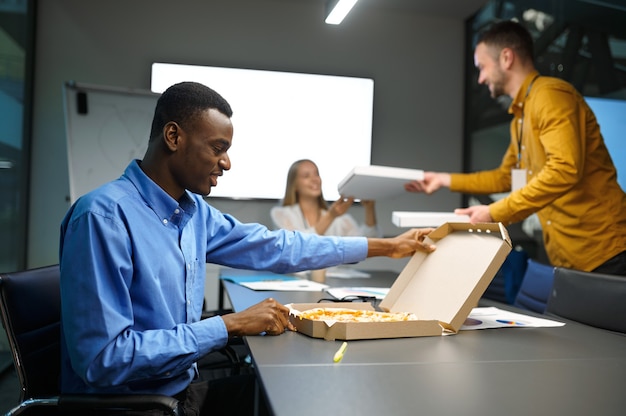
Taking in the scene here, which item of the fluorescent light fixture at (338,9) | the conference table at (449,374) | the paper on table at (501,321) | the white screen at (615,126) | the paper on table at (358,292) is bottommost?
the paper on table at (358,292)

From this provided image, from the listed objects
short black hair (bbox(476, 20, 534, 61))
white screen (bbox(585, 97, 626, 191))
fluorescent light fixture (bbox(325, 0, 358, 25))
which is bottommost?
white screen (bbox(585, 97, 626, 191))

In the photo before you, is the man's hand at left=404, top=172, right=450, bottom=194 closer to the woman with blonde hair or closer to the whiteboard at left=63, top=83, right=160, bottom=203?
the woman with blonde hair

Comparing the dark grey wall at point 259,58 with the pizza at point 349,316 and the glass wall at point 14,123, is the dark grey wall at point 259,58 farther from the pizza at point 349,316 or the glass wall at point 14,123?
the pizza at point 349,316

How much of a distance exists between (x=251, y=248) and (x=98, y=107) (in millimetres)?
2406

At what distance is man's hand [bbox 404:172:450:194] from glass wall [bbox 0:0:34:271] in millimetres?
2377

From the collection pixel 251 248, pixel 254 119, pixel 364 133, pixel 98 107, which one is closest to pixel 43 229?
pixel 98 107

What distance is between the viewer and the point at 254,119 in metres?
4.16

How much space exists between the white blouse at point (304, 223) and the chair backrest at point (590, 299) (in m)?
1.88

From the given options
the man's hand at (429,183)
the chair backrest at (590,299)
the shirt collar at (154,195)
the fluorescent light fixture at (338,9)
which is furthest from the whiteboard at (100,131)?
the chair backrest at (590,299)

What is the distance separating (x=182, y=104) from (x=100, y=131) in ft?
8.31

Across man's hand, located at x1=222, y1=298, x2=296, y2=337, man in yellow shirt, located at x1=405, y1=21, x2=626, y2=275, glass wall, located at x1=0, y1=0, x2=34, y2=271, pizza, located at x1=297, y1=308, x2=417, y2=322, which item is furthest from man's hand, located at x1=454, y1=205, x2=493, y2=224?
glass wall, located at x1=0, y1=0, x2=34, y2=271

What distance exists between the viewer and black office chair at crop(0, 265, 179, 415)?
1175mm

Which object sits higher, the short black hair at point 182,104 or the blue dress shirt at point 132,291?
the short black hair at point 182,104

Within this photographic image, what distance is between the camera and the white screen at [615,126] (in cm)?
293
